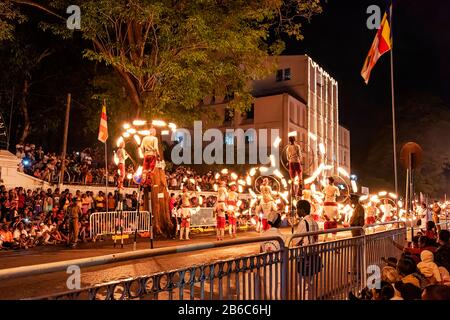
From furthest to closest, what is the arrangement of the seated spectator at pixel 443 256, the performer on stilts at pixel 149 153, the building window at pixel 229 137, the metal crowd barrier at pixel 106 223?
the building window at pixel 229 137, the metal crowd barrier at pixel 106 223, the performer on stilts at pixel 149 153, the seated spectator at pixel 443 256

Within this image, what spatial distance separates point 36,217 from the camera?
17922 mm

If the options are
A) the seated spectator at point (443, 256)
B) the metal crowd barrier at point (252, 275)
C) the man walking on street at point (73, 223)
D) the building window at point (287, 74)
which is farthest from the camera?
the building window at point (287, 74)

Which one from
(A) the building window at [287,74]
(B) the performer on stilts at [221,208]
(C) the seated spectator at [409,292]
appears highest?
(A) the building window at [287,74]

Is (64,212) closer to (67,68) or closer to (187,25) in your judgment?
(187,25)

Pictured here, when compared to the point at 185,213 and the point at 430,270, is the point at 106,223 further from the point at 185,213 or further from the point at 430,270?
the point at 430,270

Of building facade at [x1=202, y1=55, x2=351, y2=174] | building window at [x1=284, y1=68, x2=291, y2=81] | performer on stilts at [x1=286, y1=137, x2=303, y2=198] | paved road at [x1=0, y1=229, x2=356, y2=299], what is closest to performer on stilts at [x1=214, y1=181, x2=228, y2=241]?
paved road at [x1=0, y1=229, x2=356, y2=299]

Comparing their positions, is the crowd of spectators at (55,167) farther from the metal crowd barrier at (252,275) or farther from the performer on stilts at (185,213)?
the metal crowd barrier at (252,275)

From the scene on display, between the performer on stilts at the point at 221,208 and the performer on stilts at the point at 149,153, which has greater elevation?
the performer on stilts at the point at 149,153

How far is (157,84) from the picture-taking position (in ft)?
67.3

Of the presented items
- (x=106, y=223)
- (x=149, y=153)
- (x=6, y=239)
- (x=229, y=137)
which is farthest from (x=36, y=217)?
(x=229, y=137)

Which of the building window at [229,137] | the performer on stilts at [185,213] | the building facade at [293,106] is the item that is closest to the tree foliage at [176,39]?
the performer on stilts at [185,213]

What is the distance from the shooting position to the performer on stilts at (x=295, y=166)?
52.2ft

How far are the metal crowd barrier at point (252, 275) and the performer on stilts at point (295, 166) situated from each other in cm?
690
